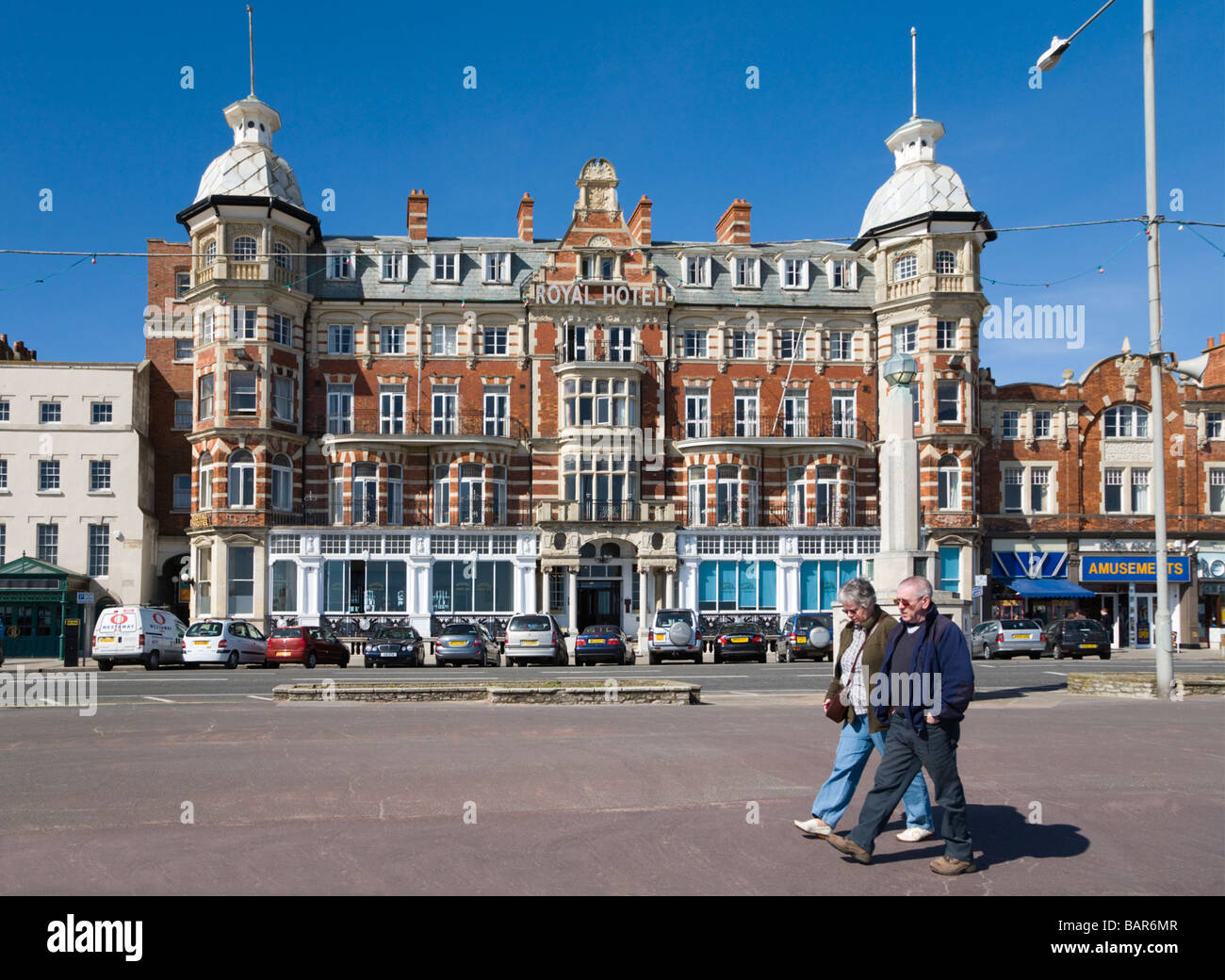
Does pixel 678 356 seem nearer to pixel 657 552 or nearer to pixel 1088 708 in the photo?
pixel 657 552

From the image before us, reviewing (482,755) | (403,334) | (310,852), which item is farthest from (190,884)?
(403,334)

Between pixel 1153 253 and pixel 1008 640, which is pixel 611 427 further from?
pixel 1153 253

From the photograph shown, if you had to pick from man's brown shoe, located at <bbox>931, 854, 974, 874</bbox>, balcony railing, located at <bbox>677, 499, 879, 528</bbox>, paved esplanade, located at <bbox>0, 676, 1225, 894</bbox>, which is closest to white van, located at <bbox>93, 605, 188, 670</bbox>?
paved esplanade, located at <bbox>0, 676, 1225, 894</bbox>

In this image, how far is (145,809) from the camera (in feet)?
29.2

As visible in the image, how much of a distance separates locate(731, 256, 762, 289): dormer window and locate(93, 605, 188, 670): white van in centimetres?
2785

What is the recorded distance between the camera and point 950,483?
4444 cm

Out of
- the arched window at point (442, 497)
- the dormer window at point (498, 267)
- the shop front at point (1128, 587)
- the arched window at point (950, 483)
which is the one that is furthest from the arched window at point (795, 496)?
the dormer window at point (498, 267)

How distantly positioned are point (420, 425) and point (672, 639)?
1645 centimetres

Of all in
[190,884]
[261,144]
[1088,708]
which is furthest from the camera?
[261,144]

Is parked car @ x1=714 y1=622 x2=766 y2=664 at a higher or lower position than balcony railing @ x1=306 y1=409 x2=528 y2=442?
lower

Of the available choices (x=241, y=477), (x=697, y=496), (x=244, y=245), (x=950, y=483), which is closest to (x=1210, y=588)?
(x=950, y=483)

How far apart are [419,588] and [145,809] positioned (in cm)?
3482

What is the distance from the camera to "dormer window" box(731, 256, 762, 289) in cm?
4753

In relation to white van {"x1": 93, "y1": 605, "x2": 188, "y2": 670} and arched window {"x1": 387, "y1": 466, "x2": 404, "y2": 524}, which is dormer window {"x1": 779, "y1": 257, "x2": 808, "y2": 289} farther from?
white van {"x1": 93, "y1": 605, "x2": 188, "y2": 670}
